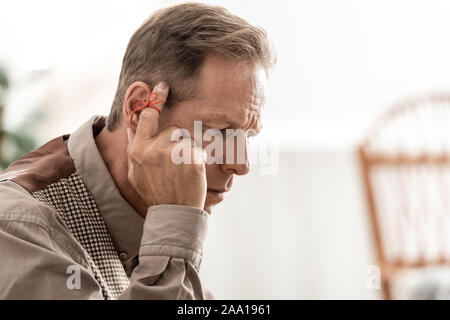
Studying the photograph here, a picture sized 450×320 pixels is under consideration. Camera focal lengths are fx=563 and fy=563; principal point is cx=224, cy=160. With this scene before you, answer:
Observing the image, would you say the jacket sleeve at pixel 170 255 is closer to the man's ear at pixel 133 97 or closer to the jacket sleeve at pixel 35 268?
the jacket sleeve at pixel 35 268

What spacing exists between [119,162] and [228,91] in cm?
23

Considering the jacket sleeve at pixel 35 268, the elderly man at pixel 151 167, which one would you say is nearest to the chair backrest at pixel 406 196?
the elderly man at pixel 151 167

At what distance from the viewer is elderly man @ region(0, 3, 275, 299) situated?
0.82 m

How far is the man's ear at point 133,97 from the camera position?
100 centimetres

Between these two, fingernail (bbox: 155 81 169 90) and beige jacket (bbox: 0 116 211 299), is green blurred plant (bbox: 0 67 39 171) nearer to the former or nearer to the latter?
beige jacket (bbox: 0 116 211 299)

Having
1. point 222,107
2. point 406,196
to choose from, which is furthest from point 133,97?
point 406,196

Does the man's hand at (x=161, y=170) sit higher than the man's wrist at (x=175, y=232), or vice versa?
the man's hand at (x=161, y=170)

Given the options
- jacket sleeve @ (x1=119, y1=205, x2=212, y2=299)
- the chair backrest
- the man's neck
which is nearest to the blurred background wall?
the chair backrest

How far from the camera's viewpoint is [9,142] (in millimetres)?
2148

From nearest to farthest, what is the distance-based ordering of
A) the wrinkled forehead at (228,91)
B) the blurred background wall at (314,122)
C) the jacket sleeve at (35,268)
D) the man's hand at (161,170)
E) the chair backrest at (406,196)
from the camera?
the jacket sleeve at (35,268), the man's hand at (161,170), the wrinkled forehead at (228,91), the chair backrest at (406,196), the blurred background wall at (314,122)

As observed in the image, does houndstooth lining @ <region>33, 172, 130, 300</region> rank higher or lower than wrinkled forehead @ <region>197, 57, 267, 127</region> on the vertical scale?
lower

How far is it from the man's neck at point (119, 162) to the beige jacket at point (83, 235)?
0.03m

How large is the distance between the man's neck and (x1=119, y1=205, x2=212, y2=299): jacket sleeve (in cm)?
15
